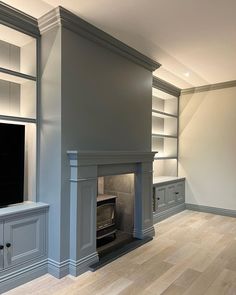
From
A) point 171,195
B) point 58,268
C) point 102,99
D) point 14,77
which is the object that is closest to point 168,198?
point 171,195

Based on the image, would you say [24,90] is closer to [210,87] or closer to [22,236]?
[22,236]

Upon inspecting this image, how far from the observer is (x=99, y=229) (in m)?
3.37

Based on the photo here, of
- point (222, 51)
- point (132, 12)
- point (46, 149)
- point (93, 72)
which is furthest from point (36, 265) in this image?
point (222, 51)

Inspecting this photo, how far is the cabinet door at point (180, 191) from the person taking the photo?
5184mm

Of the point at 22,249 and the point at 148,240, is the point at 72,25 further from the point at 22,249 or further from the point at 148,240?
the point at 148,240

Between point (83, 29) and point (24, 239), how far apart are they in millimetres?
2318

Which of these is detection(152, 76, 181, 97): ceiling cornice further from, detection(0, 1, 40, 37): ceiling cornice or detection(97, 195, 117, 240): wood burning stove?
detection(0, 1, 40, 37): ceiling cornice

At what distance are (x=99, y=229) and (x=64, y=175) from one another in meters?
1.15

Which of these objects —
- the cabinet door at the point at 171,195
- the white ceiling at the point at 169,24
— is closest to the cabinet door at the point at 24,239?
the white ceiling at the point at 169,24

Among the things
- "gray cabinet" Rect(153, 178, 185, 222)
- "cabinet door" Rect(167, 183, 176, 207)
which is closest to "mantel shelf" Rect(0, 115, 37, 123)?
"gray cabinet" Rect(153, 178, 185, 222)

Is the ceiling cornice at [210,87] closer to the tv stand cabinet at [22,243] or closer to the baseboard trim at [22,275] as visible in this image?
the tv stand cabinet at [22,243]

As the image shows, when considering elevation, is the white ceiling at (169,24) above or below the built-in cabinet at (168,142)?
above

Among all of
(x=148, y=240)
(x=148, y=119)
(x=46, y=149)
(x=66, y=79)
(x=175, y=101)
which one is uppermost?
(x=175, y=101)

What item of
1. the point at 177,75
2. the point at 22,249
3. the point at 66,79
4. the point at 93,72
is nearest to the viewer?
the point at 22,249
